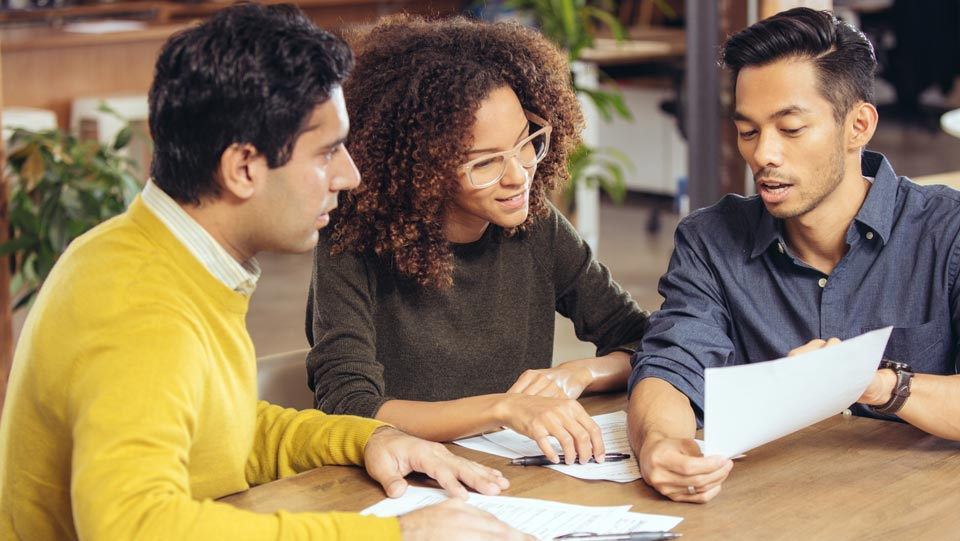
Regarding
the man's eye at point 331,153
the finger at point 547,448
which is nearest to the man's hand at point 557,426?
the finger at point 547,448

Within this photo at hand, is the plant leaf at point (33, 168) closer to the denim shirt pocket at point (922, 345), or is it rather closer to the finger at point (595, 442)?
the finger at point (595, 442)

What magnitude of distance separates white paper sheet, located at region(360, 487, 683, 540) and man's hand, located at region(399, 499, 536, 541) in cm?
8

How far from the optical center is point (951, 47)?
816cm

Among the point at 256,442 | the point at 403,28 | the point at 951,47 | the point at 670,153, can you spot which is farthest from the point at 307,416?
the point at 951,47

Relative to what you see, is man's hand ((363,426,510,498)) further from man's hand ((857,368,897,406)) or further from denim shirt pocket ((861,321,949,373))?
denim shirt pocket ((861,321,949,373))

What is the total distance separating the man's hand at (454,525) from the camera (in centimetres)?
122

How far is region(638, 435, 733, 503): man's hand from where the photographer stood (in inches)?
→ 55.2

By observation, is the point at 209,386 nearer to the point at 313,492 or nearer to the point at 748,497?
the point at 313,492

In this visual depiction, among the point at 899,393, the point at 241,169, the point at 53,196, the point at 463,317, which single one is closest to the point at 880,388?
the point at 899,393

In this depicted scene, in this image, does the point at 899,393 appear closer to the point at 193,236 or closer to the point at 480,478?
the point at 480,478

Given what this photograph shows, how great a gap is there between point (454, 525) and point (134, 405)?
0.33m

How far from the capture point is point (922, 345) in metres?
1.75

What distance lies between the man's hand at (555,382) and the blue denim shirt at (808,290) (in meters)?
0.09

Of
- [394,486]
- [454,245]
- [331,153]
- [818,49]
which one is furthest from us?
[454,245]
